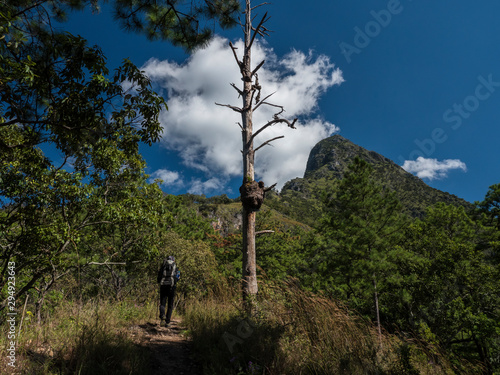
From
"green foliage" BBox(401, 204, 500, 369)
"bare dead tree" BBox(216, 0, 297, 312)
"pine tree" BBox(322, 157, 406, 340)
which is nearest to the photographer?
"bare dead tree" BBox(216, 0, 297, 312)

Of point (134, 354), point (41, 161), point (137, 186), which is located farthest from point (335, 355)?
point (137, 186)

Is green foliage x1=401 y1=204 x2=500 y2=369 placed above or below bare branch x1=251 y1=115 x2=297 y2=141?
below

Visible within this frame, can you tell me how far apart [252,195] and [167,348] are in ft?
10.0

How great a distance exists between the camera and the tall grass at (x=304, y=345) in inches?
101

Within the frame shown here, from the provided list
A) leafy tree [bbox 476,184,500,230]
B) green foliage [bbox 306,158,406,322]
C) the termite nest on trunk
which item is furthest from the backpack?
leafy tree [bbox 476,184,500,230]

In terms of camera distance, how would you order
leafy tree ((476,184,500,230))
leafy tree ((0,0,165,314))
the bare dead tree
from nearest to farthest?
leafy tree ((0,0,165,314)), the bare dead tree, leafy tree ((476,184,500,230))

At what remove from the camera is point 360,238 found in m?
12.0

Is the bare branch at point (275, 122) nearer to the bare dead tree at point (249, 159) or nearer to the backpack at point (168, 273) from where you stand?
the bare dead tree at point (249, 159)

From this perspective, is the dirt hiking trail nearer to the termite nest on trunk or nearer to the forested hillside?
the forested hillside

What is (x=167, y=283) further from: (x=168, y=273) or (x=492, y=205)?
(x=492, y=205)

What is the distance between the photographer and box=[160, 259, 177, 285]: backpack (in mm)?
5850

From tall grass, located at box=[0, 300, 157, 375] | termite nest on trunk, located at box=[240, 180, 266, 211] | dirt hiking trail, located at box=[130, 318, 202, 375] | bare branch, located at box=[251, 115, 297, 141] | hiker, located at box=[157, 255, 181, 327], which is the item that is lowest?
dirt hiking trail, located at box=[130, 318, 202, 375]

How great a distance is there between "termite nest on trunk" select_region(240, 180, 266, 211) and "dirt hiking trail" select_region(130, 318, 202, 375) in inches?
109

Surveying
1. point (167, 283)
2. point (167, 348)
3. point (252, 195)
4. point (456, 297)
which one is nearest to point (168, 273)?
point (167, 283)
